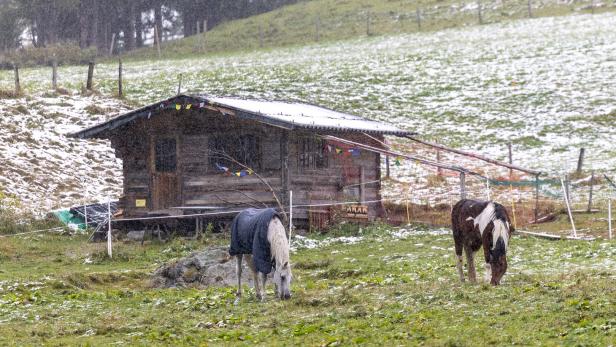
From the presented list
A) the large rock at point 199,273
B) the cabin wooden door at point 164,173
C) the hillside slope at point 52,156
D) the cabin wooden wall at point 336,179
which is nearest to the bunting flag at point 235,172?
the cabin wooden wall at point 336,179

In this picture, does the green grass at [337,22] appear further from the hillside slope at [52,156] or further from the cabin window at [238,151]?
the cabin window at [238,151]

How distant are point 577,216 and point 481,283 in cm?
1241

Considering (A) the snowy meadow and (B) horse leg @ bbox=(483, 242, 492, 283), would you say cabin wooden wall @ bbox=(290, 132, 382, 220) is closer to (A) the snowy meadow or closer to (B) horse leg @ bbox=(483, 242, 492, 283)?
(A) the snowy meadow

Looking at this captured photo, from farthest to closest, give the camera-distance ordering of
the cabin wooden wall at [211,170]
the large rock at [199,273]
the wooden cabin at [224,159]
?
1. the cabin wooden wall at [211,170]
2. the wooden cabin at [224,159]
3. the large rock at [199,273]

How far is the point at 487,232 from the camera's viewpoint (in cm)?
1431

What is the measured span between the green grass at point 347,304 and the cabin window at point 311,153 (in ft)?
19.7

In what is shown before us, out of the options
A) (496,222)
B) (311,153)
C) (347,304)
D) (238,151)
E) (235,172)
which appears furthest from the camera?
(311,153)

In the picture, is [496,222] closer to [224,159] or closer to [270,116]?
[270,116]

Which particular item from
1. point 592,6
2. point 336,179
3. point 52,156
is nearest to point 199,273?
point 336,179

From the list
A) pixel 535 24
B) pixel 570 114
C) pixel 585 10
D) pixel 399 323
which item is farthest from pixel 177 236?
pixel 585 10

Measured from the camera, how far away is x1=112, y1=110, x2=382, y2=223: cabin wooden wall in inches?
1047

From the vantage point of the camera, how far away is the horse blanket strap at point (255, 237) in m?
14.9

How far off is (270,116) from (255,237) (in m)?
10.6

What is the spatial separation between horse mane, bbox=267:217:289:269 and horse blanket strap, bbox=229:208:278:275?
3.2 inches
